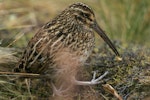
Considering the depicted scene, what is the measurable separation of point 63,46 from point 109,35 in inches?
104

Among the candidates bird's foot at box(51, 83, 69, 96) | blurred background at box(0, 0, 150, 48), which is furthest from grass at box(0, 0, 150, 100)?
bird's foot at box(51, 83, 69, 96)

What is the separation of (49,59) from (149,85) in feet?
2.98

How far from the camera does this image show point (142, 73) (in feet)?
17.3

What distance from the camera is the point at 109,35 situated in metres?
7.65

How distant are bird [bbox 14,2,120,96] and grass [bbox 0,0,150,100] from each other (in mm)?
220

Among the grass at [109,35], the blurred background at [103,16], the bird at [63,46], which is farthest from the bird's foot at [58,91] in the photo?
the blurred background at [103,16]

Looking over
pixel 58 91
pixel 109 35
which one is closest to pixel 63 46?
pixel 58 91

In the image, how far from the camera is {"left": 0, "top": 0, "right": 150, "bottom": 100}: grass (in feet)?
17.0

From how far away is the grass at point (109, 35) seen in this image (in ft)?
17.0

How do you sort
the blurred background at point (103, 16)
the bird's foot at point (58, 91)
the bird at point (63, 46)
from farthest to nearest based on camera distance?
the blurred background at point (103, 16) → the bird's foot at point (58, 91) → the bird at point (63, 46)

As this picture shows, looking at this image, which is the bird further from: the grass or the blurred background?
the blurred background

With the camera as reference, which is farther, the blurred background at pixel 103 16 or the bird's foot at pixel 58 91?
the blurred background at pixel 103 16

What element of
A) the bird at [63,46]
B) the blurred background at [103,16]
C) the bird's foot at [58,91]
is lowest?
the bird's foot at [58,91]

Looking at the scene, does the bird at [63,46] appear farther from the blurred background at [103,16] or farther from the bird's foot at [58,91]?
the blurred background at [103,16]
